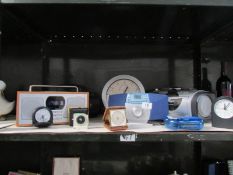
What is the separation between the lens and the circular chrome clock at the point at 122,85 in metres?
1.18

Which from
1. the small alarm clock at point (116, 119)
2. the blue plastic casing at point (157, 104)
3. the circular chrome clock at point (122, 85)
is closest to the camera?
the small alarm clock at point (116, 119)

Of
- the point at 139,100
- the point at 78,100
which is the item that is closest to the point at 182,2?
the point at 139,100

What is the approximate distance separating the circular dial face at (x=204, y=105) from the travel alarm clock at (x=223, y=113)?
0.30 feet

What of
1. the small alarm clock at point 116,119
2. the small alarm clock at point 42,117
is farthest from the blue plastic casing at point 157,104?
the small alarm clock at point 42,117

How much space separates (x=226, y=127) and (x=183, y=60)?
0.52 metres

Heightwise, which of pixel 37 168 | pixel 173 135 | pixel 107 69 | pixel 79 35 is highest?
pixel 79 35

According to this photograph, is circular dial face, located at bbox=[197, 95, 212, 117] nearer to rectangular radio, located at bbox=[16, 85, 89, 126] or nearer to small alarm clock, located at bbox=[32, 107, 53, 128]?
rectangular radio, located at bbox=[16, 85, 89, 126]

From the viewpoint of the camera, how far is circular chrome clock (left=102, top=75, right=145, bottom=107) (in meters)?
1.18

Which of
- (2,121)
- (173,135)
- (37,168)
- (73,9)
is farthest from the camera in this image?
(37,168)

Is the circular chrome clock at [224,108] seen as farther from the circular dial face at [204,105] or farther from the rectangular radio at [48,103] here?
the rectangular radio at [48,103]

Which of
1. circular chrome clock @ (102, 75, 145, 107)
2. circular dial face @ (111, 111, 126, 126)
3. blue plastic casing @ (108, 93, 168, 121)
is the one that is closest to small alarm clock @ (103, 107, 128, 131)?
circular dial face @ (111, 111, 126, 126)

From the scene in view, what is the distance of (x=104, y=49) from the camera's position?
1249mm

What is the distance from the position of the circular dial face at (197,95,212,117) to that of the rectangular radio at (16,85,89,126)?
15.7 inches

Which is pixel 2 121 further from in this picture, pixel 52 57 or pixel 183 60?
pixel 183 60
